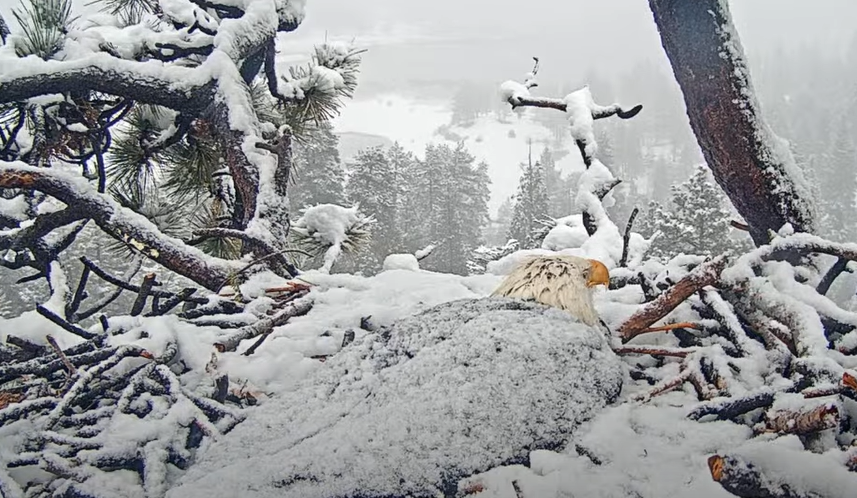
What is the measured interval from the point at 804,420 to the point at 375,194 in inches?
805

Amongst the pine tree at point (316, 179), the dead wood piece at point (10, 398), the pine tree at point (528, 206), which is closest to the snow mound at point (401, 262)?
the dead wood piece at point (10, 398)

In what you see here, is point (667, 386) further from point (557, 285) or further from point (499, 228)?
point (499, 228)

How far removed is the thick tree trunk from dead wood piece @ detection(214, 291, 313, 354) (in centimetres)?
170

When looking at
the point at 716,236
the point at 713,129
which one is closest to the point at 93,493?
the point at 713,129

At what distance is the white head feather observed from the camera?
1.71 metres

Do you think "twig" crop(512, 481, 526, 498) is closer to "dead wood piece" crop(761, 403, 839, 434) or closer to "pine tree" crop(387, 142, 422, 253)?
"dead wood piece" crop(761, 403, 839, 434)

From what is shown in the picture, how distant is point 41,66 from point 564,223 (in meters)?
3.21

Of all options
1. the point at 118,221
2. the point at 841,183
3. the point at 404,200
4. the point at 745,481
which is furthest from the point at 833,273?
the point at 841,183

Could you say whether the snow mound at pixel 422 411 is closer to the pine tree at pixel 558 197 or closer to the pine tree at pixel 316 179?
the pine tree at pixel 316 179

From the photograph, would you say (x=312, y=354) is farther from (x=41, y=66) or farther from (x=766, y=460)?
(x=41, y=66)

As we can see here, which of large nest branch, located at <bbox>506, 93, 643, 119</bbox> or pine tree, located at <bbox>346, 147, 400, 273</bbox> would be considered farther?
pine tree, located at <bbox>346, 147, 400, 273</bbox>

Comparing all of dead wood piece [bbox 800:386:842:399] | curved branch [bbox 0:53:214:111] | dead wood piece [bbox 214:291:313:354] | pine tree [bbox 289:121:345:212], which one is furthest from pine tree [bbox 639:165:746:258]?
dead wood piece [bbox 800:386:842:399]

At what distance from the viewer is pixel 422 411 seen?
114 centimetres

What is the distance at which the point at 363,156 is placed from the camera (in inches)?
845
